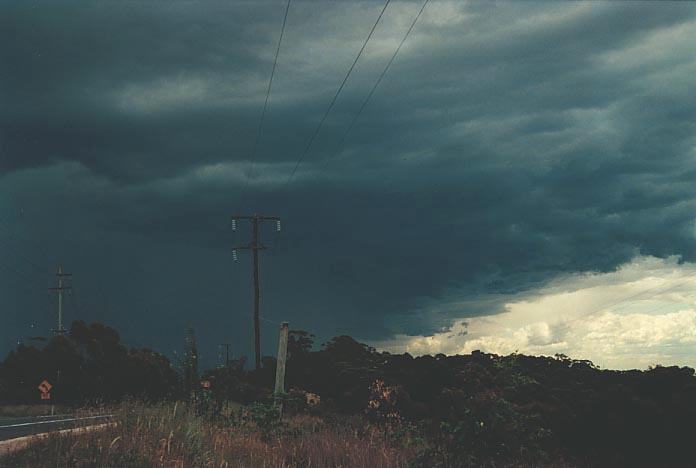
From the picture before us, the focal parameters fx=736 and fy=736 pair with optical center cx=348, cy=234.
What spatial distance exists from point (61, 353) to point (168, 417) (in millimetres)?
38395

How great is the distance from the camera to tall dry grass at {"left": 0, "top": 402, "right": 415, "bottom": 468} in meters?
11.7

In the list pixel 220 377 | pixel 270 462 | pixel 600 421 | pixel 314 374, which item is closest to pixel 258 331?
pixel 314 374

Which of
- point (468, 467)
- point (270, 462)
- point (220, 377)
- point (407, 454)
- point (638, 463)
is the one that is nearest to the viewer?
point (468, 467)

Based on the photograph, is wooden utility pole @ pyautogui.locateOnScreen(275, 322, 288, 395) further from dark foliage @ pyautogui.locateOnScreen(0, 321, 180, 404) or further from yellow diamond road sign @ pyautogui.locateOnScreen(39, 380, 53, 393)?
yellow diamond road sign @ pyautogui.locateOnScreen(39, 380, 53, 393)

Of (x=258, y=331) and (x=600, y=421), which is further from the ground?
(x=258, y=331)

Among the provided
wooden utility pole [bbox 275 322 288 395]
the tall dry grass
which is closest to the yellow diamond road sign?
wooden utility pole [bbox 275 322 288 395]

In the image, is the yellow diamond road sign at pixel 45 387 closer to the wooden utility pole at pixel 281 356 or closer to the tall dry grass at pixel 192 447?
the wooden utility pole at pixel 281 356

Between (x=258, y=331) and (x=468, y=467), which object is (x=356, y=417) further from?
(x=258, y=331)

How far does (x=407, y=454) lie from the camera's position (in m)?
15.2

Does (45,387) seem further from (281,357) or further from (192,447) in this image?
(192,447)

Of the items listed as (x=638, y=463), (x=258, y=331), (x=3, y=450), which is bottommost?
(x=638, y=463)

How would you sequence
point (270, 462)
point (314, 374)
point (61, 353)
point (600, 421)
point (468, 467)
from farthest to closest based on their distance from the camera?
point (61, 353) → point (314, 374) → point (600, 421) → point (270, 462) → point (468, 467)

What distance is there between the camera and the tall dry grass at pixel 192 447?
11.7 m

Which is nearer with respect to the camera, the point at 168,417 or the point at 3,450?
the point at 3,450
